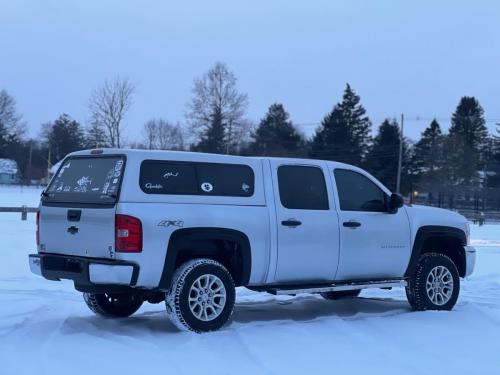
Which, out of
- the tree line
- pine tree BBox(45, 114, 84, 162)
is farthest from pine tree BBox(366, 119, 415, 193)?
pine tree BBox(45, 114, 84, 162)

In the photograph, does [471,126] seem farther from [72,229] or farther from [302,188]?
[72,229]

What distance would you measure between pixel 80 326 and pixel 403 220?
4160 millimetres

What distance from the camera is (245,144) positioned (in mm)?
81188

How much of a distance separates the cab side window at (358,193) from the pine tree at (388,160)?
6877 centimetres

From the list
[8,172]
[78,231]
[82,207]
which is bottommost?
[78,231]

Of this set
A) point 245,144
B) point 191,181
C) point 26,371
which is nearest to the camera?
point 26,371

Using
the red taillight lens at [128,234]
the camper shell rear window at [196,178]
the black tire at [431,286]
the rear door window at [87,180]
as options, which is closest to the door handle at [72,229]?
the rear door window at [87,180]

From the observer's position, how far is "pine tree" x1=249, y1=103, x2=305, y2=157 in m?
81.8

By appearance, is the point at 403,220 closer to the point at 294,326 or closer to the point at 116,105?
the point at 294,326

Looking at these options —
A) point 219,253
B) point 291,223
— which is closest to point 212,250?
point 219,253

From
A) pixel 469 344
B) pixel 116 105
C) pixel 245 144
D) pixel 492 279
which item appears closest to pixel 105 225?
pixel 469 344

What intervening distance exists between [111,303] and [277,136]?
77.5 meters

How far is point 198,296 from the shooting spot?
25.8 feet

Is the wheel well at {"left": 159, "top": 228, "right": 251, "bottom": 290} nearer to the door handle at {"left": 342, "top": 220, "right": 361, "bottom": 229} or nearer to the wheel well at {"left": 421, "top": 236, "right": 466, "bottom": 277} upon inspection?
the door handle at {"left": 342, "top": 220, "right": 361, "bottom": 229}
